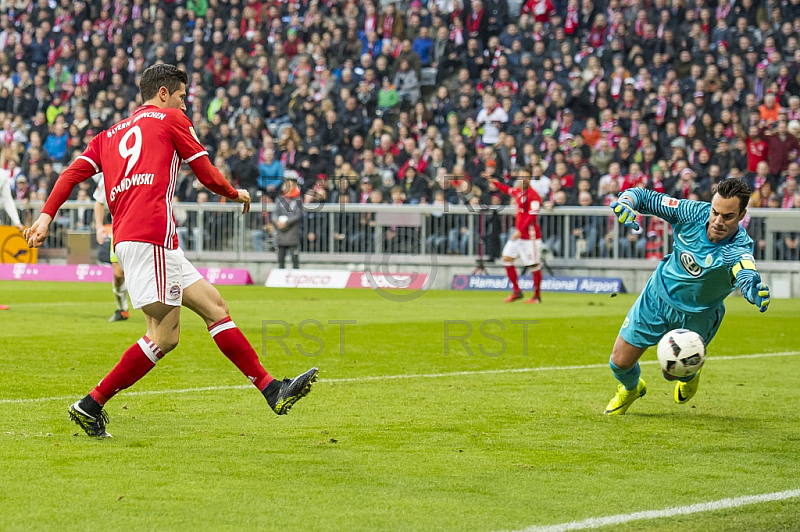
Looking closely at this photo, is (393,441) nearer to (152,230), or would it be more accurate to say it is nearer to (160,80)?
(152,230)

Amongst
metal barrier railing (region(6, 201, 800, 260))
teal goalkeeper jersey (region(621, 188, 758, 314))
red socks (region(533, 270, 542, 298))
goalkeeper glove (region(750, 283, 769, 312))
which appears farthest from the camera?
metal barrier railing (region(6, 201, 800, 260))

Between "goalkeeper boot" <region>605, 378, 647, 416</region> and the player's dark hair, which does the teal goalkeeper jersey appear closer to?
"goalkeeper boot" <region>605, 378, 647, 416</region>

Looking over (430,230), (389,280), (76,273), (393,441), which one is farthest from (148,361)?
(76,273)

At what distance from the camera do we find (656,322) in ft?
23.8

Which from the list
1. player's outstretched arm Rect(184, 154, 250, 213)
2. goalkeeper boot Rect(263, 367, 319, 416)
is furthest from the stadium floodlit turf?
player's outstretched arm Rect(184, 154, 250, 213)

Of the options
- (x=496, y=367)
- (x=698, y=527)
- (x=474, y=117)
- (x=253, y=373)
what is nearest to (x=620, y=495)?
(x=698, y=527)

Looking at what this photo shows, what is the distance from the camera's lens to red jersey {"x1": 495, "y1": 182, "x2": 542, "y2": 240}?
738 inches

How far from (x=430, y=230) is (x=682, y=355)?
1530 cm

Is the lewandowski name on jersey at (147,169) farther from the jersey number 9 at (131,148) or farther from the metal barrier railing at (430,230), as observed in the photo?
the metal barrier railing at (430,230)

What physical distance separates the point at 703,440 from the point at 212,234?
17.9 metres

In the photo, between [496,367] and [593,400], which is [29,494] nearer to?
[593,400]

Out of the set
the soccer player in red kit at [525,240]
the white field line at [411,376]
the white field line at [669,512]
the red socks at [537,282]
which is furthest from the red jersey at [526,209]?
the white field line at [669,512]

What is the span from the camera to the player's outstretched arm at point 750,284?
20.1ft

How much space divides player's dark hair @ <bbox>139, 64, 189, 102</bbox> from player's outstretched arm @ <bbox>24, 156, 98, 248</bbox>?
0.52m
